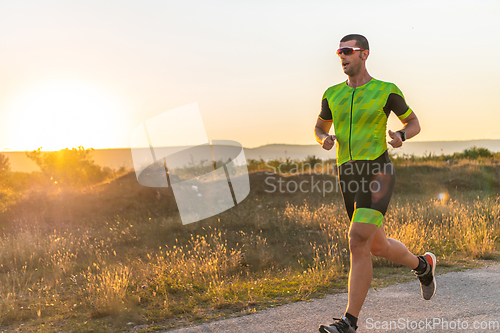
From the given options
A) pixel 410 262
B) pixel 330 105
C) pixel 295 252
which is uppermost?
pixel 330 105

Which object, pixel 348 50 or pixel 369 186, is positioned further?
pixel 348 50

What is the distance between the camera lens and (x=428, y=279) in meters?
4.02

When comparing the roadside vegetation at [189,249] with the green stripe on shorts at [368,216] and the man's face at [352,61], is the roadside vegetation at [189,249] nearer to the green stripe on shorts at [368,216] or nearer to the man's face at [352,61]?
the green stripe on shorts at [368,216]

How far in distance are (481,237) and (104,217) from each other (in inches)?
461

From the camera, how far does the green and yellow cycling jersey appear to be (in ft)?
10.9

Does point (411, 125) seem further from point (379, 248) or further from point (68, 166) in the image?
point (68, 166)

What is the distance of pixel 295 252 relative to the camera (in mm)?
8758

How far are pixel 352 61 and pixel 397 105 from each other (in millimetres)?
540

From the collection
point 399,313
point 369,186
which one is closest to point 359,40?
point 369,186

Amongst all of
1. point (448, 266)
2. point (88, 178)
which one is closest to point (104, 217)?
point (448, 266)

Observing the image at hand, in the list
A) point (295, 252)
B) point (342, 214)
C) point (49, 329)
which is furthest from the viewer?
point (342, 214)

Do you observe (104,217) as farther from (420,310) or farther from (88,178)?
(88,178)

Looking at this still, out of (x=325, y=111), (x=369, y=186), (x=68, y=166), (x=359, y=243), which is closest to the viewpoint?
(x=359, y=243)

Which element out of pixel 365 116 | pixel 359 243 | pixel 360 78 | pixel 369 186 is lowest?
pixel 359 243
